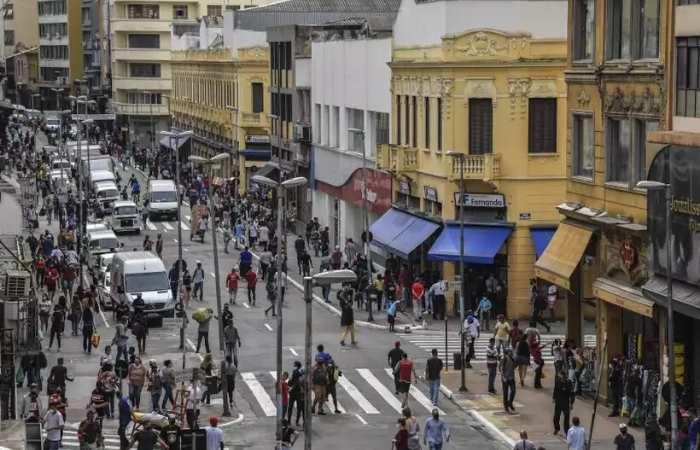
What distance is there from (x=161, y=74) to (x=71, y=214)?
70.5 meters

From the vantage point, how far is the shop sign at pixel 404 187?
63.8 metres

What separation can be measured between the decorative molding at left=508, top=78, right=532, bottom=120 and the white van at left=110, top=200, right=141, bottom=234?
3258 cm

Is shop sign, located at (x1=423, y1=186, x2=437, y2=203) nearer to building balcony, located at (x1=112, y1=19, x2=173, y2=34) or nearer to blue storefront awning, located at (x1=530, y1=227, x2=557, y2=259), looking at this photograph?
blue storefront awning, located at (x1=530, y1=227, x2=557, y2=259)

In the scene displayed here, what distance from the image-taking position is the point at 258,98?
350ft

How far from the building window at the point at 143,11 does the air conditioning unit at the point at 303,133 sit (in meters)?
70.0

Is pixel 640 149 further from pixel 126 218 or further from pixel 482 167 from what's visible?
pixel 126 218

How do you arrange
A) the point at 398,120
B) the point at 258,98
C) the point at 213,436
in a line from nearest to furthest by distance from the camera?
the point at 213,436 → the point at 398,120 → the point at 258,98

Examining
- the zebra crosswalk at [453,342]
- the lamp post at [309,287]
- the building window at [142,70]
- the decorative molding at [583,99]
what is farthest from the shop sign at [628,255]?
the building window at [142,70]

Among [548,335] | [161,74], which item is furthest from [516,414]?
[161,74]

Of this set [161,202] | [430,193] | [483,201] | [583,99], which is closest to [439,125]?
[430,193]

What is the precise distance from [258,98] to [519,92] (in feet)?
168

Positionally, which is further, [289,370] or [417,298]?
[417,298]

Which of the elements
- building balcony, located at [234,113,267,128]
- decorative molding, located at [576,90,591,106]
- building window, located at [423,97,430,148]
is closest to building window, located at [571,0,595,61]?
decorative molding, located at [576,90,591,106]

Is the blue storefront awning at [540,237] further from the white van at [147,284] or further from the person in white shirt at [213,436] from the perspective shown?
the person in white shirt at [213,436]
